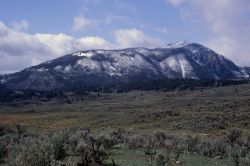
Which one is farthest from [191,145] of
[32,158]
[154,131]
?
[32,158]

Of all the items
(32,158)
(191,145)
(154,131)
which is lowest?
(191,145)

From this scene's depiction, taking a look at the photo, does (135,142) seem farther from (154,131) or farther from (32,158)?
(32,158)

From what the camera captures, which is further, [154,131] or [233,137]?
[154,131]

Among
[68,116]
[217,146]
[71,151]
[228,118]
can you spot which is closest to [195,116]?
[228,118]

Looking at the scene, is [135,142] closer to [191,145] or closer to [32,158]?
[191,145]

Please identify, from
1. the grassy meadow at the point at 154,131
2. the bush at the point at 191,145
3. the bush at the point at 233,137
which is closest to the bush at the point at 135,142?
the grassy meadow at the point at 154,131

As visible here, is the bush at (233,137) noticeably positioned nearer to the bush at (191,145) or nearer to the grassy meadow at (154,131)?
the grassy meadow at (154,131)

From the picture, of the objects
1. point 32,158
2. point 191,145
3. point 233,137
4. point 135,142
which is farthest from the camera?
point 233,137

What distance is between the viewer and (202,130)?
3319 inches

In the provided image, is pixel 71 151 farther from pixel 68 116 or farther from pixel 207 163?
pixel 68 116

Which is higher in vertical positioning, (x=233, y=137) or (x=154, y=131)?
(x=154, y=131)

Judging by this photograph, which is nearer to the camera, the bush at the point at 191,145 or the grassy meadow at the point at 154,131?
the grassy meadow at the point at 154,131

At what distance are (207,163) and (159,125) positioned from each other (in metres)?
54.2

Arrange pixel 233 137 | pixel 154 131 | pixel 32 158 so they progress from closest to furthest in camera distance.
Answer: pixel 32 158 < pixel 233 137 < pixel 154 131
